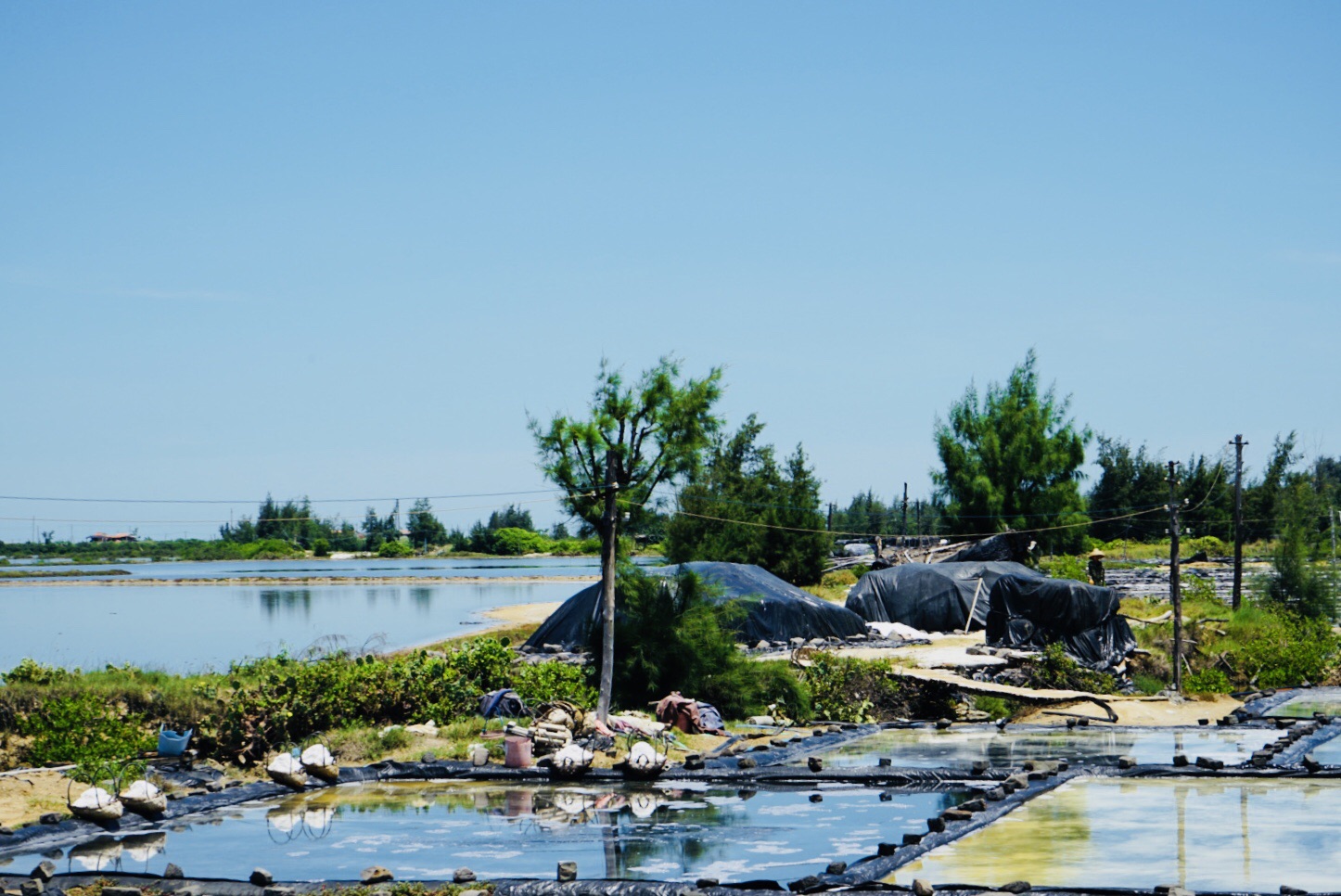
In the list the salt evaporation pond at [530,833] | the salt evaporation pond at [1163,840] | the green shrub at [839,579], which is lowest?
the salt evaporation pond at [530,833]

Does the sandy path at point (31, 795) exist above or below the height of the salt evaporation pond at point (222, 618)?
above

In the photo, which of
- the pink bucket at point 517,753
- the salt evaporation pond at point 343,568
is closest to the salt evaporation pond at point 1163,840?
the pink bucket at point 517,753

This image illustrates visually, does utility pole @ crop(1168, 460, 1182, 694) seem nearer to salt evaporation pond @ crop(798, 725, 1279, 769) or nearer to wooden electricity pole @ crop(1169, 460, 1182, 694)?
wooden electricity pole @ crop(1169, 460, 1182, 694)

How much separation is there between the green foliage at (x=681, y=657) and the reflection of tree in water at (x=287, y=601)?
3050 cm

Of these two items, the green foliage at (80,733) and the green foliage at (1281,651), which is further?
the green foliage at (1281,651)

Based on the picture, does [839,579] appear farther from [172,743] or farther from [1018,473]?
[172,743]

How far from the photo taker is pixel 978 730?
1877 centimetres

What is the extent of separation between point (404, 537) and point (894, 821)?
367ft

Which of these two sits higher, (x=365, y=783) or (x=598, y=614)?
(x=598, y=614)

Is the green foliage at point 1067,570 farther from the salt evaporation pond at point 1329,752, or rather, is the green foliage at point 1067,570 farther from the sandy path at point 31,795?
the sandy path at point 31,795

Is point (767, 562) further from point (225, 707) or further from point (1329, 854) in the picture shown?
point (1329, 854)

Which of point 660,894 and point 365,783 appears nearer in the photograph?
point 660,894

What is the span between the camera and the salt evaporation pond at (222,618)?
3291 cm

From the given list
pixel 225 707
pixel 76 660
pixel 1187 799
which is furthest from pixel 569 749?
pixel 76 660
